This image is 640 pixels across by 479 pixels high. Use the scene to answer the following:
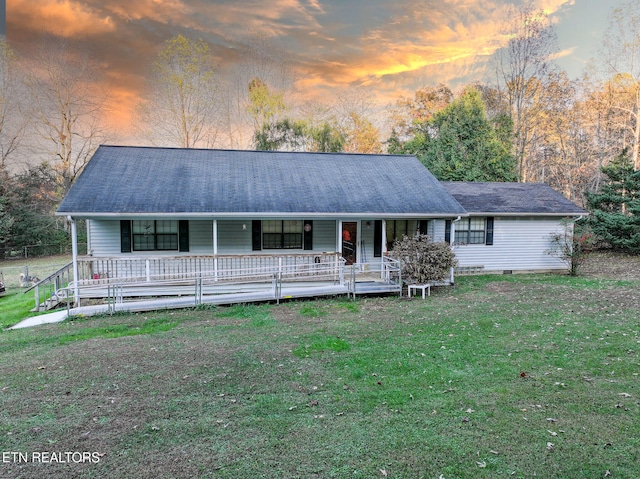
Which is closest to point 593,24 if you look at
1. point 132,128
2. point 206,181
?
point 206,181

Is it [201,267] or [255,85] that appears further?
[255,85]

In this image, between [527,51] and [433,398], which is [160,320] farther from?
[527,51]

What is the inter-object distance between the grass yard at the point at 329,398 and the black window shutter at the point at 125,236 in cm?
367

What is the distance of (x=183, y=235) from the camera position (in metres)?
12.3

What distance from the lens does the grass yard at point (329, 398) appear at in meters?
3.39

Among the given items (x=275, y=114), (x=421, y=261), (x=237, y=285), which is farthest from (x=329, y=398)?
(x=275, y=114)

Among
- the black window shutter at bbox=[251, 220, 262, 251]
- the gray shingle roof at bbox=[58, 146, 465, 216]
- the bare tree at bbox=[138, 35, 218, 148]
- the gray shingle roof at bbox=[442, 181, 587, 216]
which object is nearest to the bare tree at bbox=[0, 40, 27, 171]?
the bare tree at bbox=[138, 35, 218, 148]

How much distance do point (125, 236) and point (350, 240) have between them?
7.80m

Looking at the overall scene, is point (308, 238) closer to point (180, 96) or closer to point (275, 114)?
point (180, 96)

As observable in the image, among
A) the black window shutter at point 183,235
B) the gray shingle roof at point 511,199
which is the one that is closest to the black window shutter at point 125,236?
the black window shutter at point 183,235

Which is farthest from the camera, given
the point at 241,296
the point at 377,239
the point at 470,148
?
the point at 470,148

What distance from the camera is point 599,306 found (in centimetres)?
923

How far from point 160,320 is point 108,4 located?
23.3m

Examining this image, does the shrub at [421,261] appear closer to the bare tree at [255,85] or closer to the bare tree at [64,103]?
the bare tree at [255,85]
